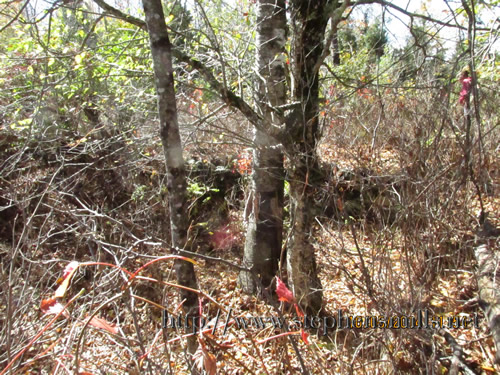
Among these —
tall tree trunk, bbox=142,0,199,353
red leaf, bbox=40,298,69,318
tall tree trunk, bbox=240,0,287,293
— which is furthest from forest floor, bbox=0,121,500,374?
tall tree trunk, bbox=240,0,287,293

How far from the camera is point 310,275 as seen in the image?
3678mm

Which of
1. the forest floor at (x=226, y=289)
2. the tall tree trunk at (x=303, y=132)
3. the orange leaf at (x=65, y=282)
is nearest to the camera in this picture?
the orange leaf at (x=65, y=282)

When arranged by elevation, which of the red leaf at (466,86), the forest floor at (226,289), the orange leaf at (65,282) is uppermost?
the red leaf at (466,86)

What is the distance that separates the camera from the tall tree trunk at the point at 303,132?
3.11 m

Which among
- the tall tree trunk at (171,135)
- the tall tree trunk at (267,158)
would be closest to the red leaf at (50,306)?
the tall tree trunk at (171,135)

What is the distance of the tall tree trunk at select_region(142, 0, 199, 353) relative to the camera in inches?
79.2

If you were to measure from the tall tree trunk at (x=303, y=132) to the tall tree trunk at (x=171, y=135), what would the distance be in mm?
1137

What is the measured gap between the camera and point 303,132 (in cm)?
296

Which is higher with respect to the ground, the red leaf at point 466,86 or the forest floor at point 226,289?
the red leaf at point 466,86

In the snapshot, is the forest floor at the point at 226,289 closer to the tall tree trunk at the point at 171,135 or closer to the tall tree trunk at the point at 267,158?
the tall tree trunk at the point at 171,135

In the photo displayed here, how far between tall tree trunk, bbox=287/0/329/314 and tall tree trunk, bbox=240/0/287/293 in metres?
0.22

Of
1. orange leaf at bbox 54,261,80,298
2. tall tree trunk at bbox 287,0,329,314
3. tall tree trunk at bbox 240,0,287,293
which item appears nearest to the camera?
orange leaf at bbox 54,261,80,298

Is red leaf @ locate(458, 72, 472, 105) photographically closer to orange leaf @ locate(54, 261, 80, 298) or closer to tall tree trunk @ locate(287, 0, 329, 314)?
tall tree trunk @ locate(287, 0, 329, 314)

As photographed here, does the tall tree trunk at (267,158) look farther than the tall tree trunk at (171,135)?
Yes
